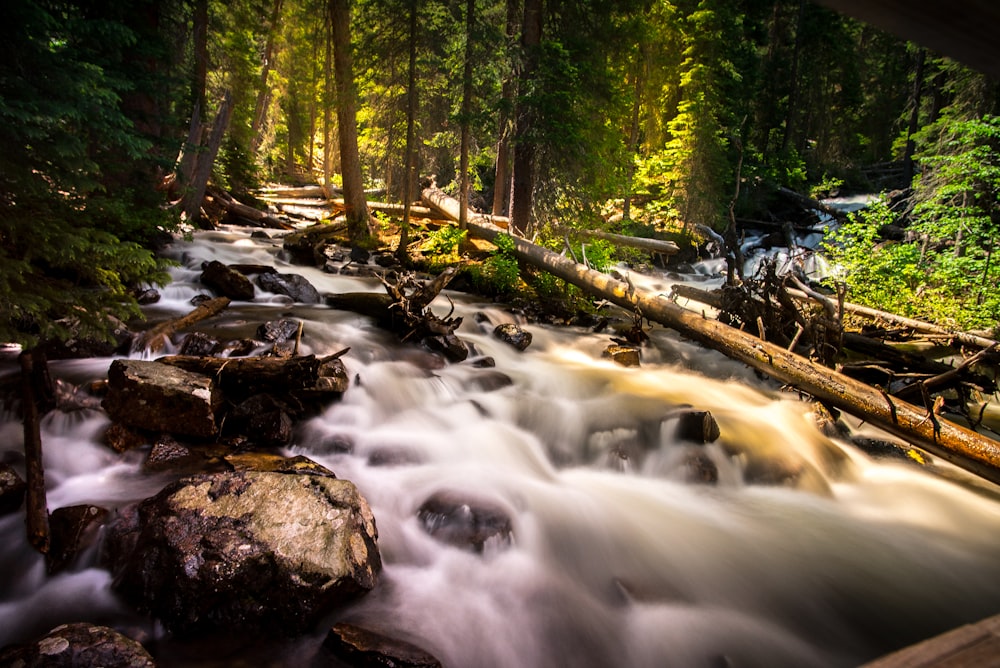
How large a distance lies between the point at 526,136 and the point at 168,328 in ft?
28.3

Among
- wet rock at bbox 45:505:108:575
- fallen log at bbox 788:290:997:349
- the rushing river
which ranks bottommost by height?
the rushing river

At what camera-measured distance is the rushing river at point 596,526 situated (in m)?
3.50

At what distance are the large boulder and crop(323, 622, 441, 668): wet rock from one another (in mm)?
245

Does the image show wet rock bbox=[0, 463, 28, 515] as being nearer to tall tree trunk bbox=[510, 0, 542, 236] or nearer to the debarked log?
the debarked log

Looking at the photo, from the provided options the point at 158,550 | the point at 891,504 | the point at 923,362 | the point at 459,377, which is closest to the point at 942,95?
the point at 923,362

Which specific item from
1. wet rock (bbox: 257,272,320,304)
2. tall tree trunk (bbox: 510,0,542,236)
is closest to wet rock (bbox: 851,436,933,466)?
tall tree trunk (bbox: 510,0,542,236)

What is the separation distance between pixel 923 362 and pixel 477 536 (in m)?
7.19

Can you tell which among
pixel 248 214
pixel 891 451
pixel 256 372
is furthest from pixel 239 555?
pixel 248 214

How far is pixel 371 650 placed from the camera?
9.43 feet

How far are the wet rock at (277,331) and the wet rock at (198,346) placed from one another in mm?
652

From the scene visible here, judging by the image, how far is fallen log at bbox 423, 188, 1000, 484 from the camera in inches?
184

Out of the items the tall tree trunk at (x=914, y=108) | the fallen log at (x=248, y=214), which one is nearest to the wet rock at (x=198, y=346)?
the fallen log at (x=248, y=214)

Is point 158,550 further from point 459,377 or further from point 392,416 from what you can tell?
point 459,377

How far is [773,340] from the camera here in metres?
7.93
